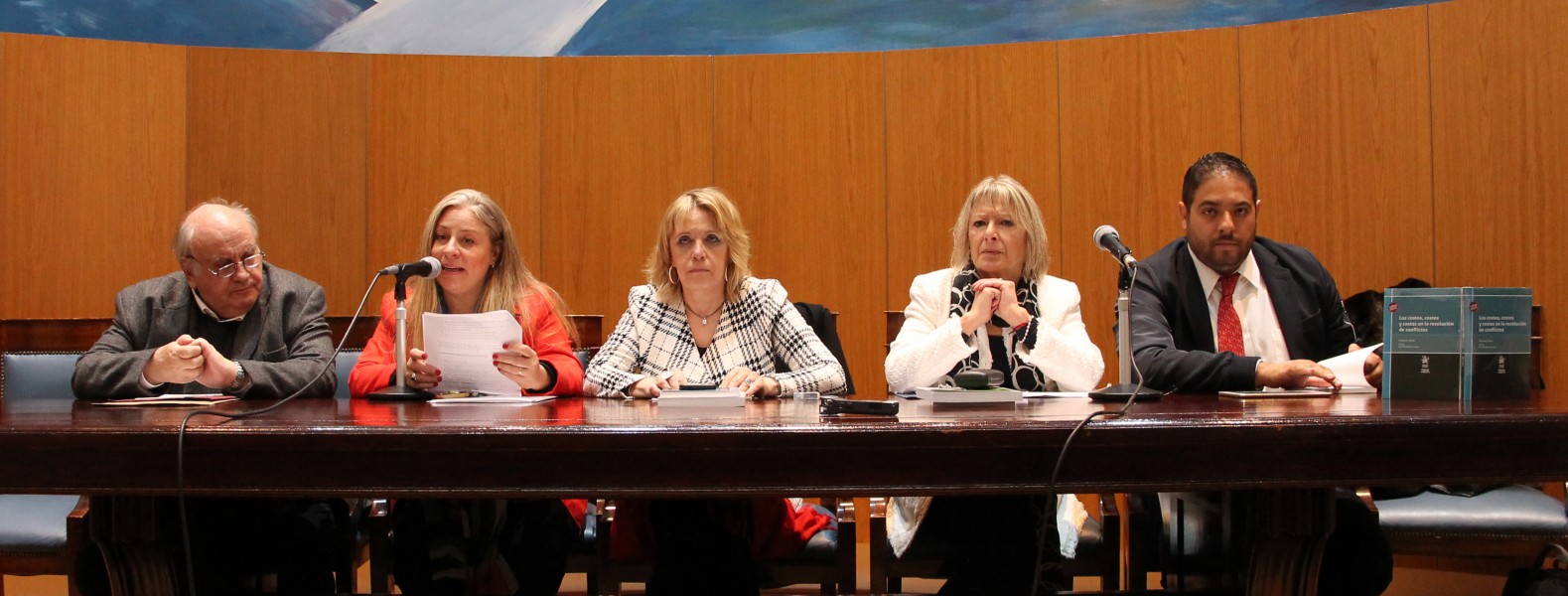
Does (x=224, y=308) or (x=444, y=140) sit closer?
(x=224, y=308)

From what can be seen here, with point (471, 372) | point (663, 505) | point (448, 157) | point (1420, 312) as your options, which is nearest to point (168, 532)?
point (471, 372)

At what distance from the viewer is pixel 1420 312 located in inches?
77.8

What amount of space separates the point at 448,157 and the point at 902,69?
2.16 metres

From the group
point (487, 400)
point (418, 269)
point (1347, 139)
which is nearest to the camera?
point (487, 400)

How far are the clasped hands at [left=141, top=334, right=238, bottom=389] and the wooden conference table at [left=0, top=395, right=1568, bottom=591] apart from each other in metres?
0.82

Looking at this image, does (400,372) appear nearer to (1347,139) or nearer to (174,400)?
(174,400)

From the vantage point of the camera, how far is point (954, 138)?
504 centimetres

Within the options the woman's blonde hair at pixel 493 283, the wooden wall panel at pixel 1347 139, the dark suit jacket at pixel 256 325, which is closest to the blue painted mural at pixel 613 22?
the wooden wall panel at pixel 1347 139

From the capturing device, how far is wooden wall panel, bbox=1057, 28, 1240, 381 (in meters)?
4.75

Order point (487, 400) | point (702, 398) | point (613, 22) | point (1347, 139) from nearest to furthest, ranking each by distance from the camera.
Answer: point (702, 398)
point (487, 400)
point (1347, 139)
point (613, 22)

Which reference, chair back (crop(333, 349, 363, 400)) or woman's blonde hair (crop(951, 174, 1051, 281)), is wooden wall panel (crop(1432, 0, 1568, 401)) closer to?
woman's blonde hair (crop(951, 174, 1051, 281))

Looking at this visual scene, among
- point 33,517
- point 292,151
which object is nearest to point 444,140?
point 292,151

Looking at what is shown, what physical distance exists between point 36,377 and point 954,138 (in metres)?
3.60

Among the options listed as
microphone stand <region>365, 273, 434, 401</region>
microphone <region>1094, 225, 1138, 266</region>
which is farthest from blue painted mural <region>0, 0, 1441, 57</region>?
microphone stand <region>365, 273, 434, 401</region>
